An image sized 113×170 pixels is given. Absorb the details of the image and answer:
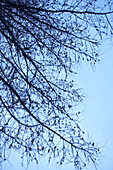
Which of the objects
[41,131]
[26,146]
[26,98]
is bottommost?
[26,146]

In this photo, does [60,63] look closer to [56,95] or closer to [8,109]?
[56,95]

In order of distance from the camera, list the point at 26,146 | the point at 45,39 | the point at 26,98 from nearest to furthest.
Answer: the point at 26,146
the point at 26,98
the point at 45,39

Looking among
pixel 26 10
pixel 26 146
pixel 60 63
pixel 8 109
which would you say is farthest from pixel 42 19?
pixel 26 146

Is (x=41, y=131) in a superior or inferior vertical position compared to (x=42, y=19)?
inferior

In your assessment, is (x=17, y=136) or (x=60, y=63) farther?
(x=60, y=63)

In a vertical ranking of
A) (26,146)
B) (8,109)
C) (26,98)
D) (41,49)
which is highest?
(41,49)

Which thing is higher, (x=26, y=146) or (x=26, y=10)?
(x=26, y=10)

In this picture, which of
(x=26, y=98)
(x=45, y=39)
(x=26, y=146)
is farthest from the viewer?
(x=45, y=39)

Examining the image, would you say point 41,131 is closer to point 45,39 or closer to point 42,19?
point 45,39

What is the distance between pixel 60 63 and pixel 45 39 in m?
0.54

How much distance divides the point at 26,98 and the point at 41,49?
1.00 m

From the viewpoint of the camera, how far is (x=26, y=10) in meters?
3.54

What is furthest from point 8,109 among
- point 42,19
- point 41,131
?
point 42,19

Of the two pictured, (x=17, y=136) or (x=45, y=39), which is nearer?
(x=17, y=136)
